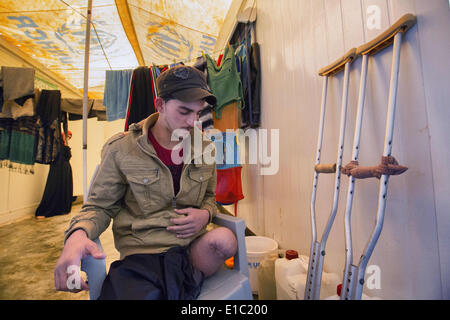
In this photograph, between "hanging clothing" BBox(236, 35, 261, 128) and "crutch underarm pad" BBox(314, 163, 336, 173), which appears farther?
"hanging clothing" BBox(236, 35, 261, 128)

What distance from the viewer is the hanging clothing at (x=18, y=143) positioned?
9.74ft

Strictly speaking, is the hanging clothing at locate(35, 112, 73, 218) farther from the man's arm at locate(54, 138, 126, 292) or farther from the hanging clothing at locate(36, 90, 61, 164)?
the man's arm at locate(54, 138, 126, 292)

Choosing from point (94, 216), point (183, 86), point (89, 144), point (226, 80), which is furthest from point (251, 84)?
point (89, 144)

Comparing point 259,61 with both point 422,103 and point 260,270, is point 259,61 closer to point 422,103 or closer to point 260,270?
point 422,103

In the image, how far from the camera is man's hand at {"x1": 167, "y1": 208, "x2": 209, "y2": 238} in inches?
36.7

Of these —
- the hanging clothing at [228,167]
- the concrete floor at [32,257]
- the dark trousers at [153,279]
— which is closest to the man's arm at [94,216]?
the dark trousers at [153,279]

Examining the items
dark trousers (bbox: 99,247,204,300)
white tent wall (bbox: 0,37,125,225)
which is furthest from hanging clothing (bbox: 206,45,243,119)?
white tent wall (bbox: 0,37,125,225)

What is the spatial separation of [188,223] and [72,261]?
16.8 inches

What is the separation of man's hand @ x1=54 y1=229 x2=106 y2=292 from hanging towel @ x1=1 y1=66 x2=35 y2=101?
2.90 meters

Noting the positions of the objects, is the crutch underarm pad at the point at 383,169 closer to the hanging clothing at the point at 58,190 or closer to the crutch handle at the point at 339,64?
the crutch handle at the point at 339,64

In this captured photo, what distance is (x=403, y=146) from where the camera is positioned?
84cm

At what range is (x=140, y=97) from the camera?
2344 millimetres

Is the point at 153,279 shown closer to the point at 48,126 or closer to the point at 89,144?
the point at 48,126

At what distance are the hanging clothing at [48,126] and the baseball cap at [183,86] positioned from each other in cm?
286
